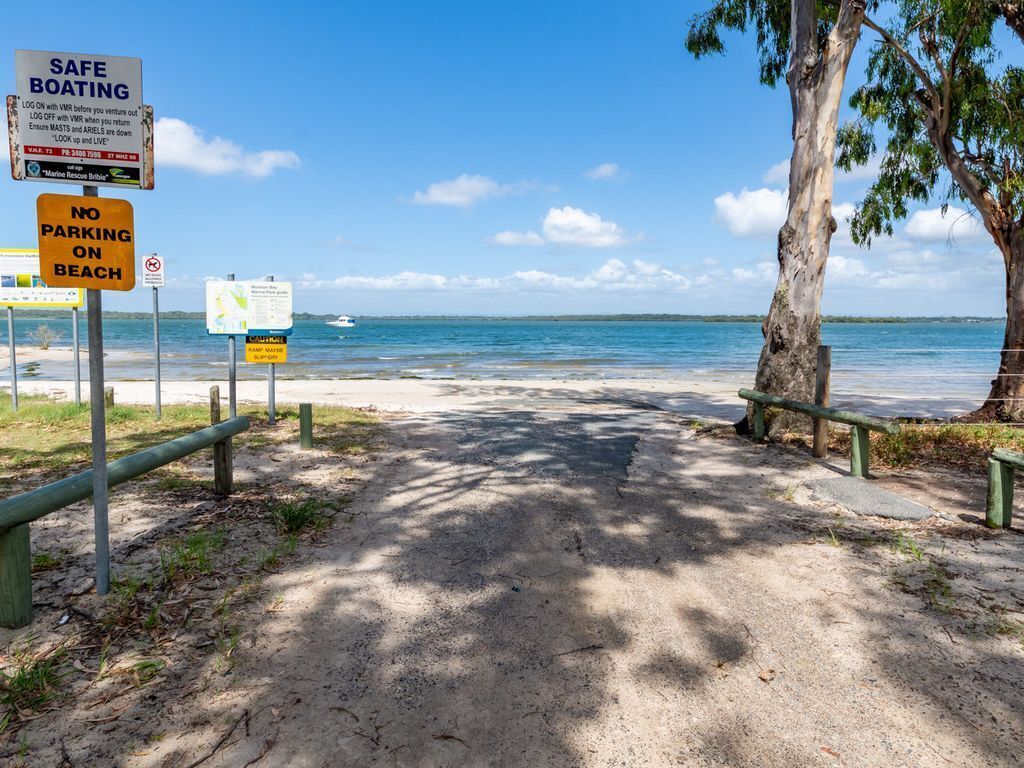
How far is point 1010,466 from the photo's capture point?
15.9 feet

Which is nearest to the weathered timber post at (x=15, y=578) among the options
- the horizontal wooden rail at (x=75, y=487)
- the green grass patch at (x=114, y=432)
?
the horizontal wooden rail at (x=75, y=487)

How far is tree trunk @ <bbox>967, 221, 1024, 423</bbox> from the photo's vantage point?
1015cm

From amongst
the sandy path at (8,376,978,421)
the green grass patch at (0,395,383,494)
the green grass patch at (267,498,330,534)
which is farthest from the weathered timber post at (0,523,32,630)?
the sandy path at (8,376,978,421)

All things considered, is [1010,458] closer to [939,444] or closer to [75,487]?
[939,444]

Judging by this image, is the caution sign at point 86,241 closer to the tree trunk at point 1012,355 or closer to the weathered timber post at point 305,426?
the weathered timber post at point 305,426

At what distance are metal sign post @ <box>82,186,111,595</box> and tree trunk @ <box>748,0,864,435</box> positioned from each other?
25.8 ft

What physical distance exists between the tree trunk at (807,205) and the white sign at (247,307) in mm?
7048

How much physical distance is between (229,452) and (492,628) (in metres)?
3.35

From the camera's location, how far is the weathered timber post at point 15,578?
307cm

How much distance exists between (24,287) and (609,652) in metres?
12.1

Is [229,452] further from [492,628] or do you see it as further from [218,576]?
[492,628]

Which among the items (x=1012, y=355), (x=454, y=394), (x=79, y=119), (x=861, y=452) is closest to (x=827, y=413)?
(x=861, y=452)

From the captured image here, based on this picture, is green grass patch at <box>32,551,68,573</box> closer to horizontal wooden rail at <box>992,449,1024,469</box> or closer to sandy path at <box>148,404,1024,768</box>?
sandy path at <box>148,404,1024,768</box>

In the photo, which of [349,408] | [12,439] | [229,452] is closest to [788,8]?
[349,408]
